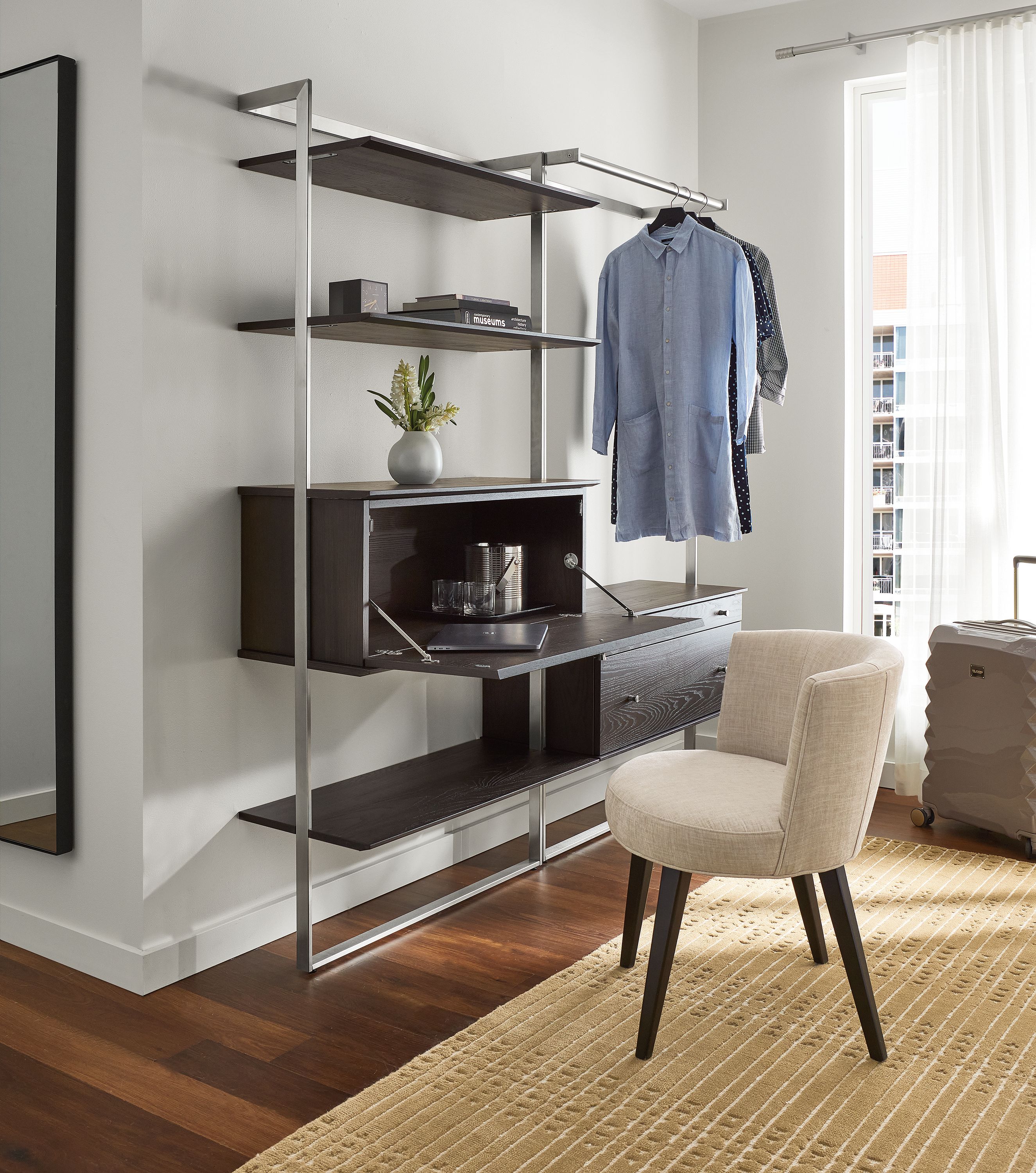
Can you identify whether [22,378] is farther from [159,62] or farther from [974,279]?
[974,279]

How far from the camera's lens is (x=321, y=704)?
2.77 metres

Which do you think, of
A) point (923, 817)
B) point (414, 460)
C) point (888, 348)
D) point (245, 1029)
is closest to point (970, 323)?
point (888, 348)

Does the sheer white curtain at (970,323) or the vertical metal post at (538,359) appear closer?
the vertical metal post at (538,359)

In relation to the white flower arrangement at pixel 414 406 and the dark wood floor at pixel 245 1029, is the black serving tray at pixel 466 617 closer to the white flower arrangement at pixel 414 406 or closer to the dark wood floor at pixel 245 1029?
the white flower arrangement at pixel 414 406

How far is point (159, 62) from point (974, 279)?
2.57 metres

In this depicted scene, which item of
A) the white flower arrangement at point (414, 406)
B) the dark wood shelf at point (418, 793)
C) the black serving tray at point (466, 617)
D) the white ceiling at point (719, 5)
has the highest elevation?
the white ceiling at point (719, 5)

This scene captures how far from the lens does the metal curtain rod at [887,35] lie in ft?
11.6

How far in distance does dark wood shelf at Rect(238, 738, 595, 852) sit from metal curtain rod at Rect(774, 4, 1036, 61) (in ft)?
8.53

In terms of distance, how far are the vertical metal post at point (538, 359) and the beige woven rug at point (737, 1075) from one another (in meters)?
1.33

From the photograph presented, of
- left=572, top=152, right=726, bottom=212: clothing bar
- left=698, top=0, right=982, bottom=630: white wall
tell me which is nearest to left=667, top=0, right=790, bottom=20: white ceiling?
left=698, top=0, right=982, bottom=630: white wall

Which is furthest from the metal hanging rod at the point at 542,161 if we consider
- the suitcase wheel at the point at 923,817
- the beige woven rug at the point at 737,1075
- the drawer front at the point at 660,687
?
the suitcase wheel at the point at 923,817

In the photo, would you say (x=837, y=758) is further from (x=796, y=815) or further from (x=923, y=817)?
(x=923, y=817)

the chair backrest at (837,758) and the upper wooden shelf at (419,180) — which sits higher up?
the upper wooden shelf at (419,180)

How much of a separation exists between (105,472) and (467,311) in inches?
34.9
